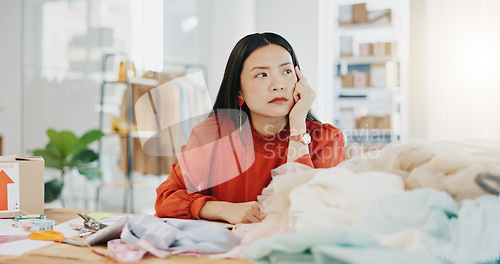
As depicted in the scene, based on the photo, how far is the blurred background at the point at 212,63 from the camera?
399 cm

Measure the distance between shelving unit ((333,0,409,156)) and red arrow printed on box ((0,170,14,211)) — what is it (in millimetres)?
3749

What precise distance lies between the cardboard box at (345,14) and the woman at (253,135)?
3.36m

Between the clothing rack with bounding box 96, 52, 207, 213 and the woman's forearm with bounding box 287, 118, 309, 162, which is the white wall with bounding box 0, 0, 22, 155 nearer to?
the clothing rack with bounding box 96, 52, 207, 213

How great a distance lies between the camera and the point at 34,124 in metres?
4.44

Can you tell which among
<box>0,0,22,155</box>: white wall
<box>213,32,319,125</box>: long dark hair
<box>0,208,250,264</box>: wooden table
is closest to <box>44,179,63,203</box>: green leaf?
<box>0,0,22,155</box>: white wall

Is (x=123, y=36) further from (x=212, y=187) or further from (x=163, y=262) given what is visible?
(x=163, y=262)

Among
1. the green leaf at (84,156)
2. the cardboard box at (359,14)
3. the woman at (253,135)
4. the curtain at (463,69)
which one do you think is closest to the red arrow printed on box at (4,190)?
the woman at (253,135)

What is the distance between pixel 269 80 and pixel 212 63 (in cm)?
319

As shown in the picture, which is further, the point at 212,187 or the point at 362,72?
the point at 362,72

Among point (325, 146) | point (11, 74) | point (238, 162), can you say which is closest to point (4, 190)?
point (238, 162)

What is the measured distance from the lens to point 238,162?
4.82 feet

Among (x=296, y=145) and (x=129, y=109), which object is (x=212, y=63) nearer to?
(x=129, y=109)

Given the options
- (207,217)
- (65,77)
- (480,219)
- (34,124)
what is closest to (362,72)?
(65,77)

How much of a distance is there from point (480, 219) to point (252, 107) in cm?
86
